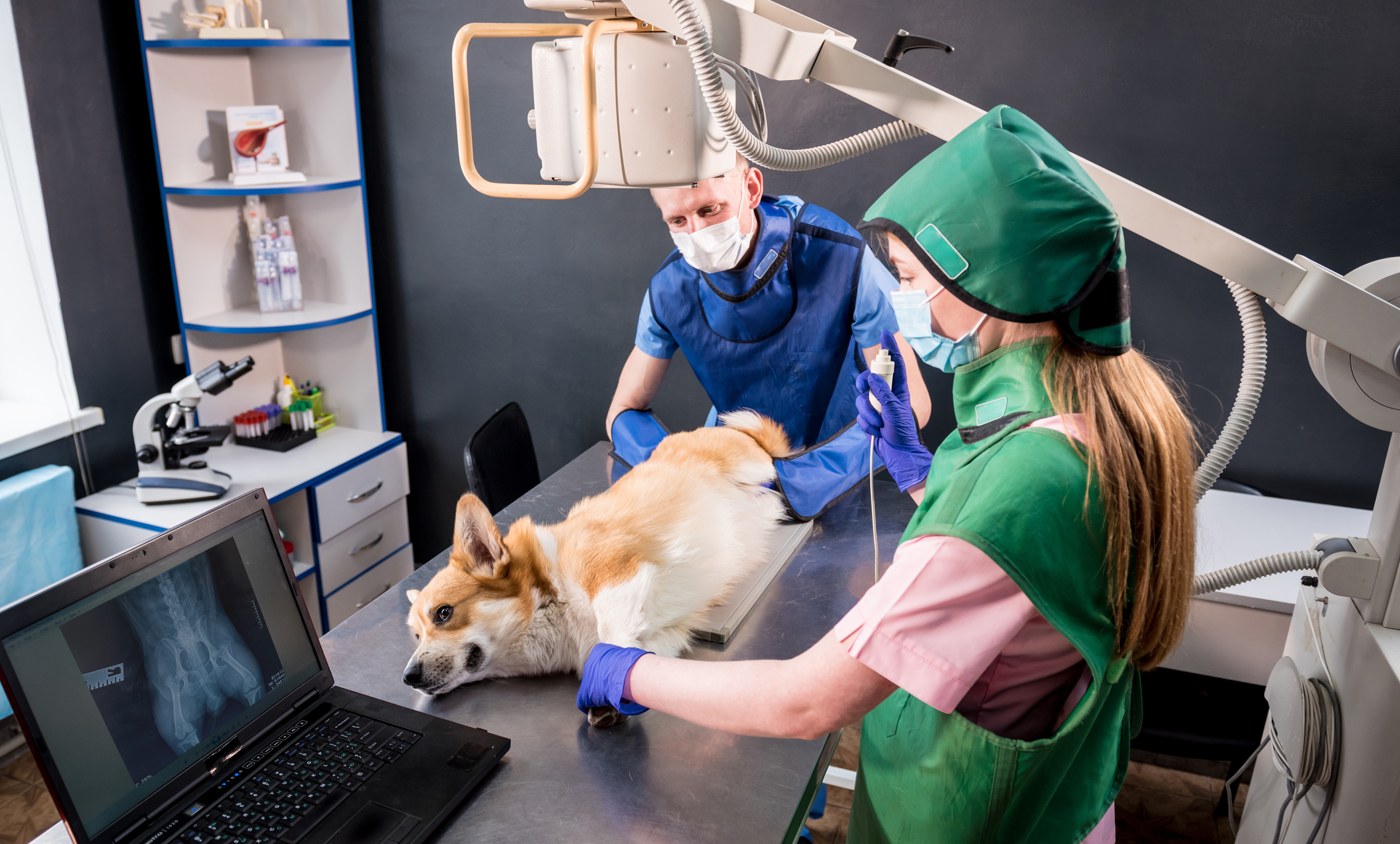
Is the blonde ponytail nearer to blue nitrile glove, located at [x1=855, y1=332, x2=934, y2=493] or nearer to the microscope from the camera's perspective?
blue nitrile glove, located at [x1=855, y1=332, x2=934, y2=493]

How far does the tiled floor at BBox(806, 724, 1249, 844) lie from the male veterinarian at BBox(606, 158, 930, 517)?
0.94 meters

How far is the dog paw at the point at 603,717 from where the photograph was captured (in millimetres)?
1381

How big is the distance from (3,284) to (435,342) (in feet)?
4.53

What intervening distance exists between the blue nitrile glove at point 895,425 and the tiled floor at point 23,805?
8.27ft

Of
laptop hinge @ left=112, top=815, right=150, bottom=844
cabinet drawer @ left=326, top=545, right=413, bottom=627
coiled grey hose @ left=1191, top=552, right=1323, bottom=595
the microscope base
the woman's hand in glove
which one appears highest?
coiled grey hose @ left=1191, top=552, right=1323, bottom=595

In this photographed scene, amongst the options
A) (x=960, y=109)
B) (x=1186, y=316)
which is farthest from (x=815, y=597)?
(x=1186, y=316)

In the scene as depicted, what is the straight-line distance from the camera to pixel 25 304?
9.32ft

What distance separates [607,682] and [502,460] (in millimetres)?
1438

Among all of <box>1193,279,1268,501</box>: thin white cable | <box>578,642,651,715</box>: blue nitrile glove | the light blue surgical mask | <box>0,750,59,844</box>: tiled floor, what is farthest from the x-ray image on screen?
<box>0,750,59,844</box>: tiled floor

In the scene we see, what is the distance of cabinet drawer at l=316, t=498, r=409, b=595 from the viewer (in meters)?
3.17

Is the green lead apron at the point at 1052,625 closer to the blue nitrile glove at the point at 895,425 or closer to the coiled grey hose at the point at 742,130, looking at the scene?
the coiled grey hose at the point at 742,130

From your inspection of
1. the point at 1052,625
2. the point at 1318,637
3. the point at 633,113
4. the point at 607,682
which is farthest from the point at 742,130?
the point at 1318,637

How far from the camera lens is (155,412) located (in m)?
2.81

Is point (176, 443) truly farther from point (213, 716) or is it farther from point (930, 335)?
point (930, 335)
